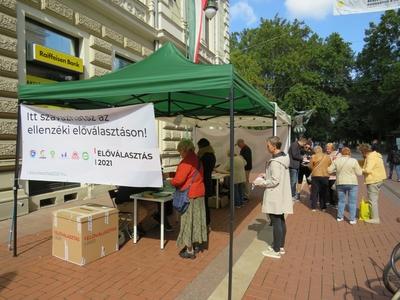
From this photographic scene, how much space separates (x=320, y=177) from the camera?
8.41 m

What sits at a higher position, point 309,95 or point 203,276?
point 309,95

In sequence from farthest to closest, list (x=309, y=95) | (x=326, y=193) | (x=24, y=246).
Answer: (x=309, y=95) < (x=326, y=193) < (x=24, y=246)

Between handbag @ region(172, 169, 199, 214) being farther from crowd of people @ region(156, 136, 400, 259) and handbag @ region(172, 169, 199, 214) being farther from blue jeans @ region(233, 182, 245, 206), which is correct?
blue jeans @ region(233, 182, 245, 206)

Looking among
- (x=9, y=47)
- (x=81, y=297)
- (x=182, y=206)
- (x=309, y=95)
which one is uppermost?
(x=309, y=95)

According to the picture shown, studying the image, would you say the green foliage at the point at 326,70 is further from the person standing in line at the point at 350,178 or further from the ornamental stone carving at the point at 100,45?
the person standing in line at the point at 350,178

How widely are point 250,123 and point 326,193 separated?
370 centimetres

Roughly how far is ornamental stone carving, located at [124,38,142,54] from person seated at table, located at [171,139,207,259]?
7.32 m

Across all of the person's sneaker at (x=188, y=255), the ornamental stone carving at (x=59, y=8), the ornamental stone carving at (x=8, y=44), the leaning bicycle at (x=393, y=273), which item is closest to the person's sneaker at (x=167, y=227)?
the person's sneaker at (x=188, y=255)

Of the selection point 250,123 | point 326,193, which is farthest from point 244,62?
point 326,193

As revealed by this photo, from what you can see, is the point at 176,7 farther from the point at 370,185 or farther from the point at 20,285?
the point at 20,285

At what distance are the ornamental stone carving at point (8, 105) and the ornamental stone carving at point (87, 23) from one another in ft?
9.63

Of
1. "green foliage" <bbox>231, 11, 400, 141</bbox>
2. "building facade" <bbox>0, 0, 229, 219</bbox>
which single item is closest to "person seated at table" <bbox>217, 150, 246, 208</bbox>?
"building facade" <bbox>0, 0, 229, 219</bbox>

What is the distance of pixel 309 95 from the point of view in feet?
116

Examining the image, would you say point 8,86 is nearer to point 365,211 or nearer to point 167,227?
point 167,227
